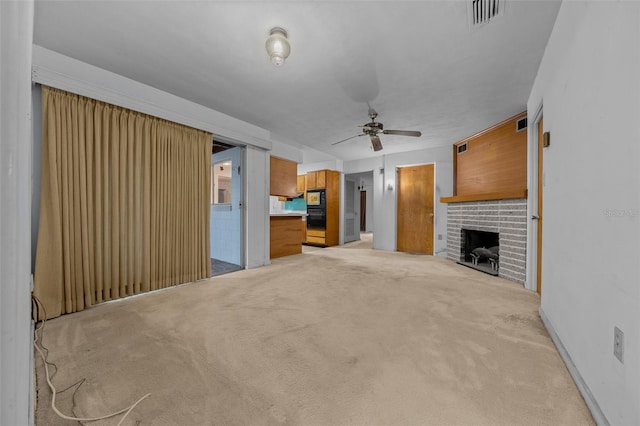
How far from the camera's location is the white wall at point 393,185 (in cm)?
538

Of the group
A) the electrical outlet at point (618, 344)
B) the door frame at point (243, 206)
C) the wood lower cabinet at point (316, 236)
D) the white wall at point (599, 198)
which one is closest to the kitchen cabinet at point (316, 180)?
the wood lower cabinet at point (316, 236)

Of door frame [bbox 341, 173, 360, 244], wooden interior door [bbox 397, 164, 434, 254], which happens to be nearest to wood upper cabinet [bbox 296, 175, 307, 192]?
door frame [bbox 341, 173, 360, 244]

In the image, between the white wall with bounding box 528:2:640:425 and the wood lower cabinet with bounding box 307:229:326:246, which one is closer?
the white wall with bounding box 528:2:640:425

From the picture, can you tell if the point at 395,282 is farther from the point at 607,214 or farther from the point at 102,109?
the point at 102,109

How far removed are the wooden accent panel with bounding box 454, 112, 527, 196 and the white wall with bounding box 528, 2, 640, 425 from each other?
198 centimetres

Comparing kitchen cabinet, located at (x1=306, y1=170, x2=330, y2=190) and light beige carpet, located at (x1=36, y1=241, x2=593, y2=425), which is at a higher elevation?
kitchen cabinet, located at (x1=306, y1=170, x2=330, y2=190)

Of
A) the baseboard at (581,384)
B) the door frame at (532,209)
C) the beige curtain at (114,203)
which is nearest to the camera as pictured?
the baseboard at (581,384)

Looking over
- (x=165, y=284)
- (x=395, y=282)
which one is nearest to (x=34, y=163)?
(x=165, y=284)

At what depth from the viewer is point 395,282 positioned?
10.8 ft

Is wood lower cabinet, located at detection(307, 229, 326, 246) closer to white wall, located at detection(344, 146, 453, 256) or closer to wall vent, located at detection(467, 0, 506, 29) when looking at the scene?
white wall, located at detection(344, 146, 453, 256)

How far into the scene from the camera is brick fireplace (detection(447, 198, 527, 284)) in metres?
3.24

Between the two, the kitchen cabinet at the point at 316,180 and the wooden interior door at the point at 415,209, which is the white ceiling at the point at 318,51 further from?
the kitchen cabinet at the point at 316,180

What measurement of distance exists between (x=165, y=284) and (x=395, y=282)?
2.74m

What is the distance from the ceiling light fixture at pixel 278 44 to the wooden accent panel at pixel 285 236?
3225 mm
